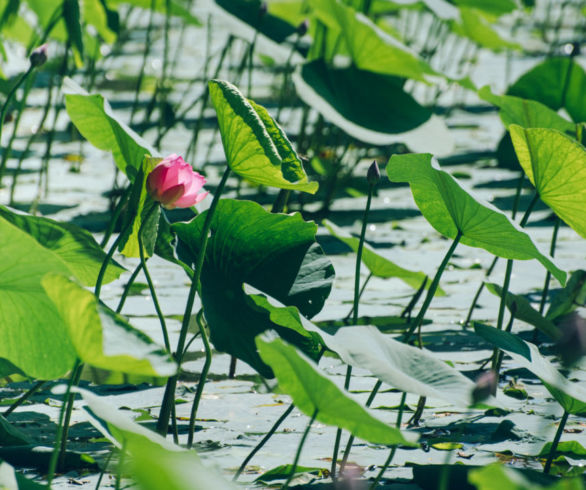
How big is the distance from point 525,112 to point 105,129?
0.78 metres

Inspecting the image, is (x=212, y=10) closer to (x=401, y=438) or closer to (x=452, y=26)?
(x=452, y=26)

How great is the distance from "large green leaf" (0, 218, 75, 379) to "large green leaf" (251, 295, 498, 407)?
24 centimetres

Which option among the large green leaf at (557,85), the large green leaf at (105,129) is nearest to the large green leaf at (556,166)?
the large green leaf at (105,129)

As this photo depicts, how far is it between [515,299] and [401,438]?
0.68 metres

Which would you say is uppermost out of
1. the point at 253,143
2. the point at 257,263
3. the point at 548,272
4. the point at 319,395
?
the point at 253,143

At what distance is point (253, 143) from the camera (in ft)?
3.61

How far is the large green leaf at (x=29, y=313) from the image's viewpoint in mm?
924

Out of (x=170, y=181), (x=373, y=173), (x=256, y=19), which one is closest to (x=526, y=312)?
(x=373, y=173)

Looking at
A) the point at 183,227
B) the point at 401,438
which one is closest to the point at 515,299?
the point at 183,227

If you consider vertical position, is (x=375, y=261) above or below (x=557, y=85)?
below

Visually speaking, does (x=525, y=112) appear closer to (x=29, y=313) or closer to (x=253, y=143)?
(x=253, y=143)

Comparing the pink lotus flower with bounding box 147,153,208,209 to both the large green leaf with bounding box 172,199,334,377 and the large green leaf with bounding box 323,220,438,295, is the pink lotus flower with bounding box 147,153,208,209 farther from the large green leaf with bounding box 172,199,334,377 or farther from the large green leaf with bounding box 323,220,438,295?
the large green leaf with bounding box 323,220,438,295

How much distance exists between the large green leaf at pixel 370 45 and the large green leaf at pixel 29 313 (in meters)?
1.50

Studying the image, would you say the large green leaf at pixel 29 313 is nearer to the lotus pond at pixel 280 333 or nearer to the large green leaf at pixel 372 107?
the lotus pond at pixel 280 333
